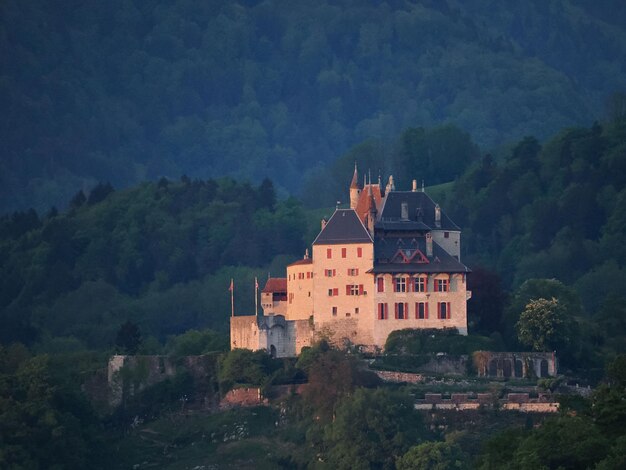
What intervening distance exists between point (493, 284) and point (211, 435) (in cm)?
1414

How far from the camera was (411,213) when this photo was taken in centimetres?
10738

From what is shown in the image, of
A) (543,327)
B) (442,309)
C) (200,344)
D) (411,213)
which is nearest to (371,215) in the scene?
(411,213)

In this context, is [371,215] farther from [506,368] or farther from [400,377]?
[506,368]

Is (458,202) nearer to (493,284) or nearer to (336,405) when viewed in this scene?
(493,284)

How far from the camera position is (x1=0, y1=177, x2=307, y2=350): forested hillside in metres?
142

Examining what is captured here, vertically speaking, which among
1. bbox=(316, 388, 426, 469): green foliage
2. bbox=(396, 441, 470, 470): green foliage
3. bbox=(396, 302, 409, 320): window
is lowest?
bbox=(396, 441, 470, 470): green foliage

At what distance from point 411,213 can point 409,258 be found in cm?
310

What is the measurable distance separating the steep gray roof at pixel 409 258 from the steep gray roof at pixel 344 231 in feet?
2.80

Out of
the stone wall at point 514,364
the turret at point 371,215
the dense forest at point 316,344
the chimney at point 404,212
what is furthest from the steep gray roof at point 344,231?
the stone wall at point 514,364

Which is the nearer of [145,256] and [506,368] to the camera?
[506,368]

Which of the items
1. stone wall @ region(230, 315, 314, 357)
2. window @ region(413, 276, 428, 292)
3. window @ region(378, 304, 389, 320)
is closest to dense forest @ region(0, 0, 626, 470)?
window @ region(378, 304, 389, 320)

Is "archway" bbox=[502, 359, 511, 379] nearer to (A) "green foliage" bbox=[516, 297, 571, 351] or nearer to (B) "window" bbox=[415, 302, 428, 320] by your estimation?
(A) "green foliage" bbox=[516, 297, 571, 351]

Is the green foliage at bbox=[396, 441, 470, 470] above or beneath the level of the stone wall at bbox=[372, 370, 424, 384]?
beneath

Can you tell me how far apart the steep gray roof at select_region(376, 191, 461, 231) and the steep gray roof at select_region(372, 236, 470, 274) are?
2.33 ft
